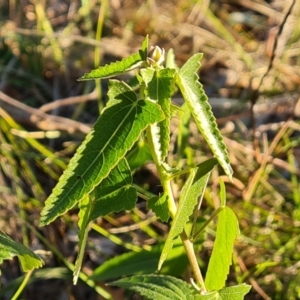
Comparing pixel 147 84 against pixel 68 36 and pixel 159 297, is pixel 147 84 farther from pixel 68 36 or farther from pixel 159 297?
pixel 68 36

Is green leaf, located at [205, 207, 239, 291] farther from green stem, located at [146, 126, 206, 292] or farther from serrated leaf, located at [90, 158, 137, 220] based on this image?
serrated leaf, located at [90, 158, 137, 220]

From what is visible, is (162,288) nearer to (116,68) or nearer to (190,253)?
(190,253)

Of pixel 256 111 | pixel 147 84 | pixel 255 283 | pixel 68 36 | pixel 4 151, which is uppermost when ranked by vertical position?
pixel 147 84

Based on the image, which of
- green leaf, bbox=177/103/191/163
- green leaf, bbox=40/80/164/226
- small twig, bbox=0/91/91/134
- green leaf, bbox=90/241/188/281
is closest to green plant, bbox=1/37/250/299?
green leaf, bbox=40/80/164/226

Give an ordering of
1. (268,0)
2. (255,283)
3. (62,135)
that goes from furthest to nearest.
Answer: (268,0) → (62,135) → (255,283)

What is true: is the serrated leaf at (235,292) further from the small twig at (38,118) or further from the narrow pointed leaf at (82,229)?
the small twig at (38,118)

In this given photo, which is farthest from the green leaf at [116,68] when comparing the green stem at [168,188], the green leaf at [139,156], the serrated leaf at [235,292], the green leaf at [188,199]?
the serrated leaf at [235,292]

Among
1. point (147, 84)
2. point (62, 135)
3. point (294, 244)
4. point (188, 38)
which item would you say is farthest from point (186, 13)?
point (147, 84)
